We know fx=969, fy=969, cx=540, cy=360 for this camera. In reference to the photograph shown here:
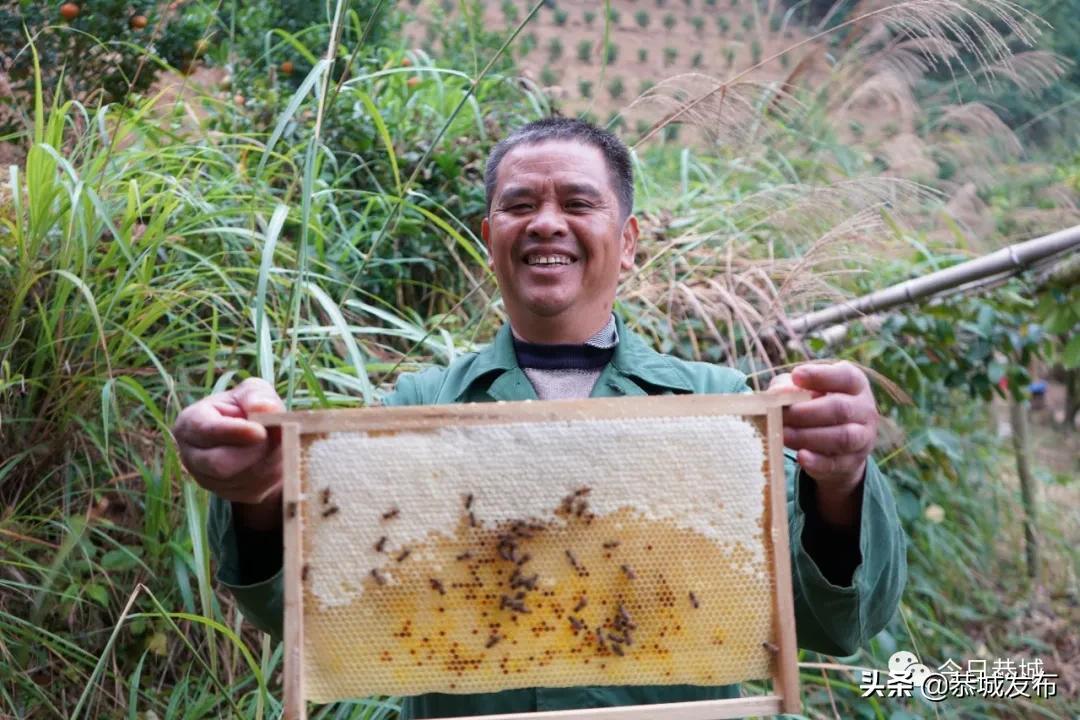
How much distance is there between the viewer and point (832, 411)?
1.64 meters

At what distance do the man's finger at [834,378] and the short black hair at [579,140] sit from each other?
81 cm

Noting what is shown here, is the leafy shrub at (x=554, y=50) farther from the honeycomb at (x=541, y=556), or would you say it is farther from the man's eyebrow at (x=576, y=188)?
the honeycomb at (x=541, y=556)

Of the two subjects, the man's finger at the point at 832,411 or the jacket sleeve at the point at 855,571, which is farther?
the jacket sleeve at the point at 855,571

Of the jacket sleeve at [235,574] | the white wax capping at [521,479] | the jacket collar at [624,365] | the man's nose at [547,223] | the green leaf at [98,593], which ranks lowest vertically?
the green leaf at [98,593]

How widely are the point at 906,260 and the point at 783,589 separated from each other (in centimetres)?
396

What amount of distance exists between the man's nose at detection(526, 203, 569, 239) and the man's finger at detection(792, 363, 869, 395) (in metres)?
0.69

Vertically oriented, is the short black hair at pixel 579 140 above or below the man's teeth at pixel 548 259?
above

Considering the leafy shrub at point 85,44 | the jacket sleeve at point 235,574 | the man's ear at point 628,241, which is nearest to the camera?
the jacket sleeve at point 235,574

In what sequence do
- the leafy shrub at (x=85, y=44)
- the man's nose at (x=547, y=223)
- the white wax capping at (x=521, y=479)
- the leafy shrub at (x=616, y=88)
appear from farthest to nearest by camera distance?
the leafy shrub at (x=616, y=88) < the leafy shrub at (x=85, y=44) < the man's nose at (x=547, y=223) < the white wax capping at (x=521, y=479)

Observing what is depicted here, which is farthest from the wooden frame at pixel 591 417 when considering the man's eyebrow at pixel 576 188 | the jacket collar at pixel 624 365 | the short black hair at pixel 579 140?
the short black hair at pixel 579 140

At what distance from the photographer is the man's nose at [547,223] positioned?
213 centimetres

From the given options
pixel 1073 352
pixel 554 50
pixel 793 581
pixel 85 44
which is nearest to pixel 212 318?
pixel 793 581

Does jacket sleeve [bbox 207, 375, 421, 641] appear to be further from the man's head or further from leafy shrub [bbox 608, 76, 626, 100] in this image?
leafy shrub [bbox 608, 76, 626, 100]

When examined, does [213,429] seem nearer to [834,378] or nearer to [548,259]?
[548,259]
